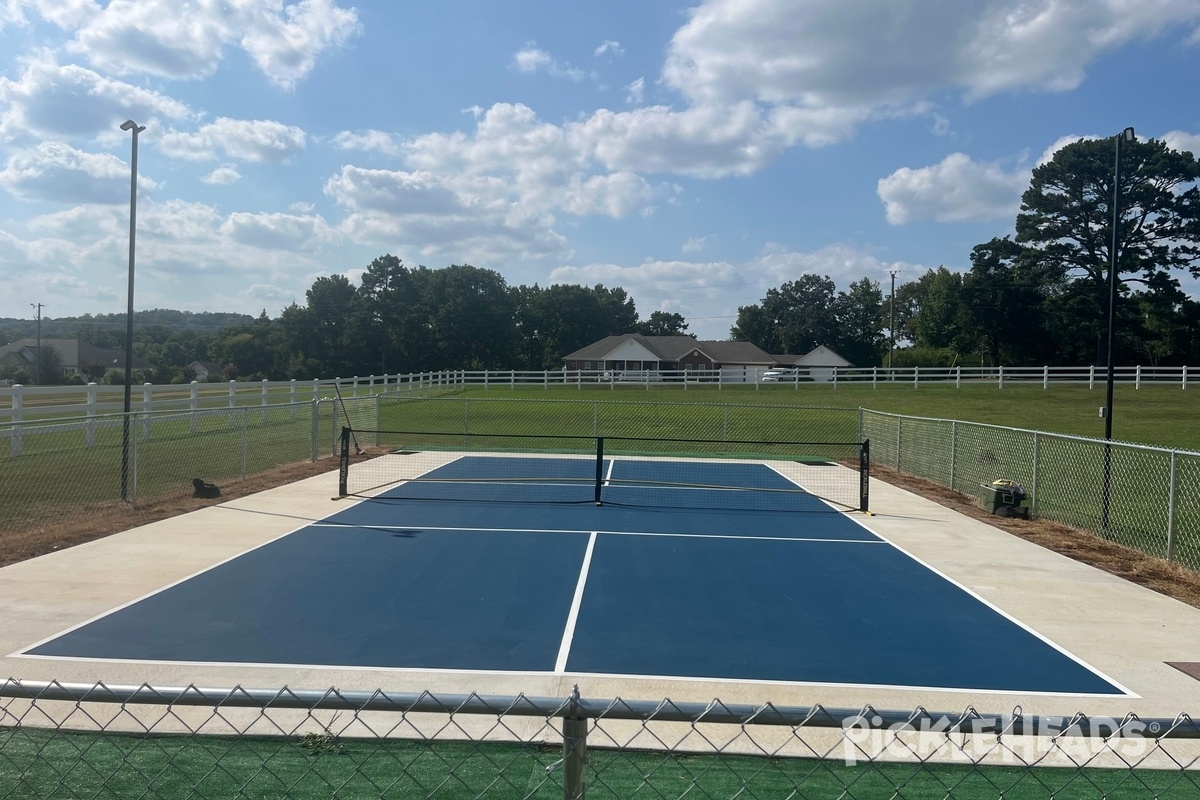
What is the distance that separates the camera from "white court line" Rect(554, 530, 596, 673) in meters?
7.15

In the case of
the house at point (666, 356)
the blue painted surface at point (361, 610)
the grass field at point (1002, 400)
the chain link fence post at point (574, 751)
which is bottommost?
the blue painted surface at point (361, 610)

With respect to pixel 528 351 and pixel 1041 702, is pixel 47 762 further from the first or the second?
pixel 528 351

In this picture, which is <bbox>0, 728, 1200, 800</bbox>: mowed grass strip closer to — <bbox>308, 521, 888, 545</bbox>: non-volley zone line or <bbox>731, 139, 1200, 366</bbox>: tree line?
<bbox>308, 521, 888, 545</bbox>: non-volley zone line

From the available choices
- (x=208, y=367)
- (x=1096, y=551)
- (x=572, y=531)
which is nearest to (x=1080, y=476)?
(x=1096, y=551)

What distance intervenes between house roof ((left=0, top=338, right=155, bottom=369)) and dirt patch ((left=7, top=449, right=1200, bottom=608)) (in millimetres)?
54735

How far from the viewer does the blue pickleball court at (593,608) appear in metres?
7.14

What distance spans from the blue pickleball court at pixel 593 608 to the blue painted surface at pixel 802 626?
27 millimetres

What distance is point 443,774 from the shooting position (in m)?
5.00

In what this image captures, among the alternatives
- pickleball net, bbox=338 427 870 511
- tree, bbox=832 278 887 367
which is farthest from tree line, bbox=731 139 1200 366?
pickleball net, bbox=338 427 870 511

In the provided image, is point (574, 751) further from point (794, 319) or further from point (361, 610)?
point (794, 319)

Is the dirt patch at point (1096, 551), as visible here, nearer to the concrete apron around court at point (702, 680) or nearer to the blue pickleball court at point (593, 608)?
the concrete apron around court at point (702, 680)

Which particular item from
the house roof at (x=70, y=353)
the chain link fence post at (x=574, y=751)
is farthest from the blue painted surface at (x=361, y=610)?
the house roof at (x=70, y=353)

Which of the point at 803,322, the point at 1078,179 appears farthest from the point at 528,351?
the point at 1078,179

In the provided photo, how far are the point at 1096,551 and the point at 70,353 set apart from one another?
228 feet
